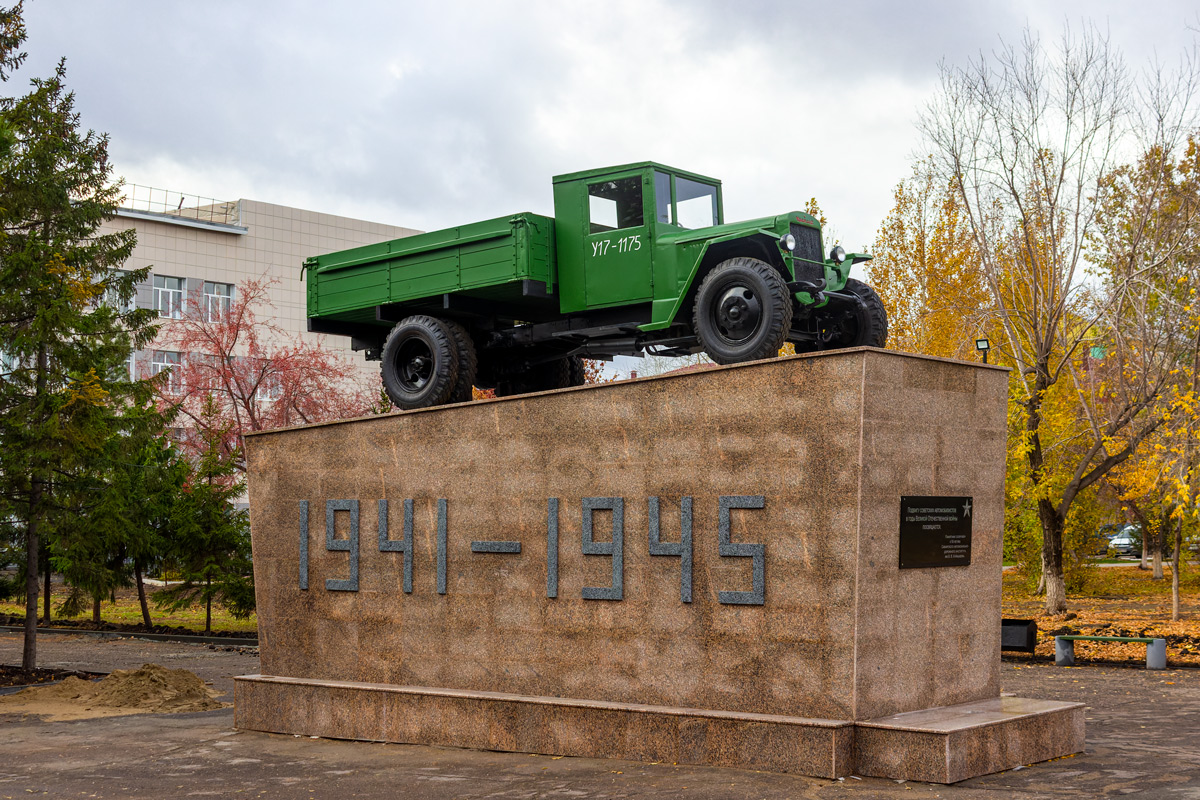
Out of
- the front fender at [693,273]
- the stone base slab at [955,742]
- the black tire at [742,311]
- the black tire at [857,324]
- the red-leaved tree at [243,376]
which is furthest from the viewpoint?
the red-leaved tree at [243,376]

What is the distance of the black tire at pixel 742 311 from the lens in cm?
976

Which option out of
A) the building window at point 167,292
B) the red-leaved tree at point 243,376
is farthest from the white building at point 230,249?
the red-leaved tree at point 243,376

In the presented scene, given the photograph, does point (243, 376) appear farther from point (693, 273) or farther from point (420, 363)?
point (693, 273)

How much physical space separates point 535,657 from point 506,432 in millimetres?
2107

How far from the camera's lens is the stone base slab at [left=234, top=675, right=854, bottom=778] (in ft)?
28.8

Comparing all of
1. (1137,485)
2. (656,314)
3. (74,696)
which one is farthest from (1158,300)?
(74,696)

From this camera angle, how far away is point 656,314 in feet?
35.5

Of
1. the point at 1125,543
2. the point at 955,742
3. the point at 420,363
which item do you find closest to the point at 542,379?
the point at 420,363

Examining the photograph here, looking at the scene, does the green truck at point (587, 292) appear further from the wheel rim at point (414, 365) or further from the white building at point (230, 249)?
the white building at point (230, 249)

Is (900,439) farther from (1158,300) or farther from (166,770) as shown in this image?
(1158,300)

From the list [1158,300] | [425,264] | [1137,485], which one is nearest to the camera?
[425,264]

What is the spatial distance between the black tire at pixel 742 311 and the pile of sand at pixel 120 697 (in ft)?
28.5

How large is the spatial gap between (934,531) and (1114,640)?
354 inches

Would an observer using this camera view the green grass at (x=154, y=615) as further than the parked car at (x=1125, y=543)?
No
